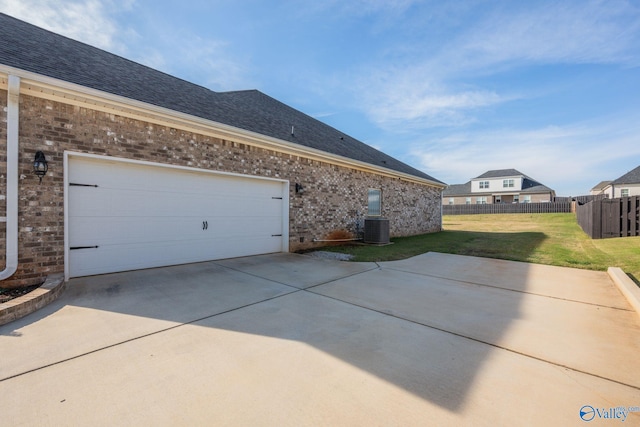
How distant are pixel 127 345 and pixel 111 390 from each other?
77 cm

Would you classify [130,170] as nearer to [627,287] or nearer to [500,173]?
[627,287]

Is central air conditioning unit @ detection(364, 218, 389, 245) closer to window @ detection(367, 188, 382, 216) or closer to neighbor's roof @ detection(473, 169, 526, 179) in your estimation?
window @ detection(367, 188, 382, 216)

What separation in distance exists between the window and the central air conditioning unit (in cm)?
130

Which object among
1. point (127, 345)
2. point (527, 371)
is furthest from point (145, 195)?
point (527, 371)

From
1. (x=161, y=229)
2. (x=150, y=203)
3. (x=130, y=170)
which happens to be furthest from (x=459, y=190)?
(x=130, y=170)

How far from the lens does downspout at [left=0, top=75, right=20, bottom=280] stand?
4238 mm

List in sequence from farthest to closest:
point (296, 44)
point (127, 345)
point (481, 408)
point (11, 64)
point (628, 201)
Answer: point (628, 201)
point (296, 44)
point (11, 64)
point (127, 345)
point (481, 408)

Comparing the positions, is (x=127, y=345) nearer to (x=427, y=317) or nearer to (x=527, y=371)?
(x=427, y=317)

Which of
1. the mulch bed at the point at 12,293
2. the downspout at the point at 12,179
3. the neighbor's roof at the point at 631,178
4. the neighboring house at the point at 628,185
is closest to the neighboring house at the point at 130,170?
the downspout at the point at 12,179

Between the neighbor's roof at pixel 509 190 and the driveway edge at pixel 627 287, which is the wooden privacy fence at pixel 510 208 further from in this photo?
the driveway edge at pixel 627 287

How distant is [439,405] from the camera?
75.3 inches

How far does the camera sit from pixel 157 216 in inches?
238

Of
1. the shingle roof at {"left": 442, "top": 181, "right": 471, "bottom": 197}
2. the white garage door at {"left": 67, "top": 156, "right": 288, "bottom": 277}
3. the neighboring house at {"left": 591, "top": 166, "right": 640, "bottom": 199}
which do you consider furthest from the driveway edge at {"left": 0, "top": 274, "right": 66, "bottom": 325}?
the shingle roof at {"left": 442, "top": 181, "right": 471, "bottom": 197}

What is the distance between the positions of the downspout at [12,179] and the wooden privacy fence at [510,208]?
36.0 metres
